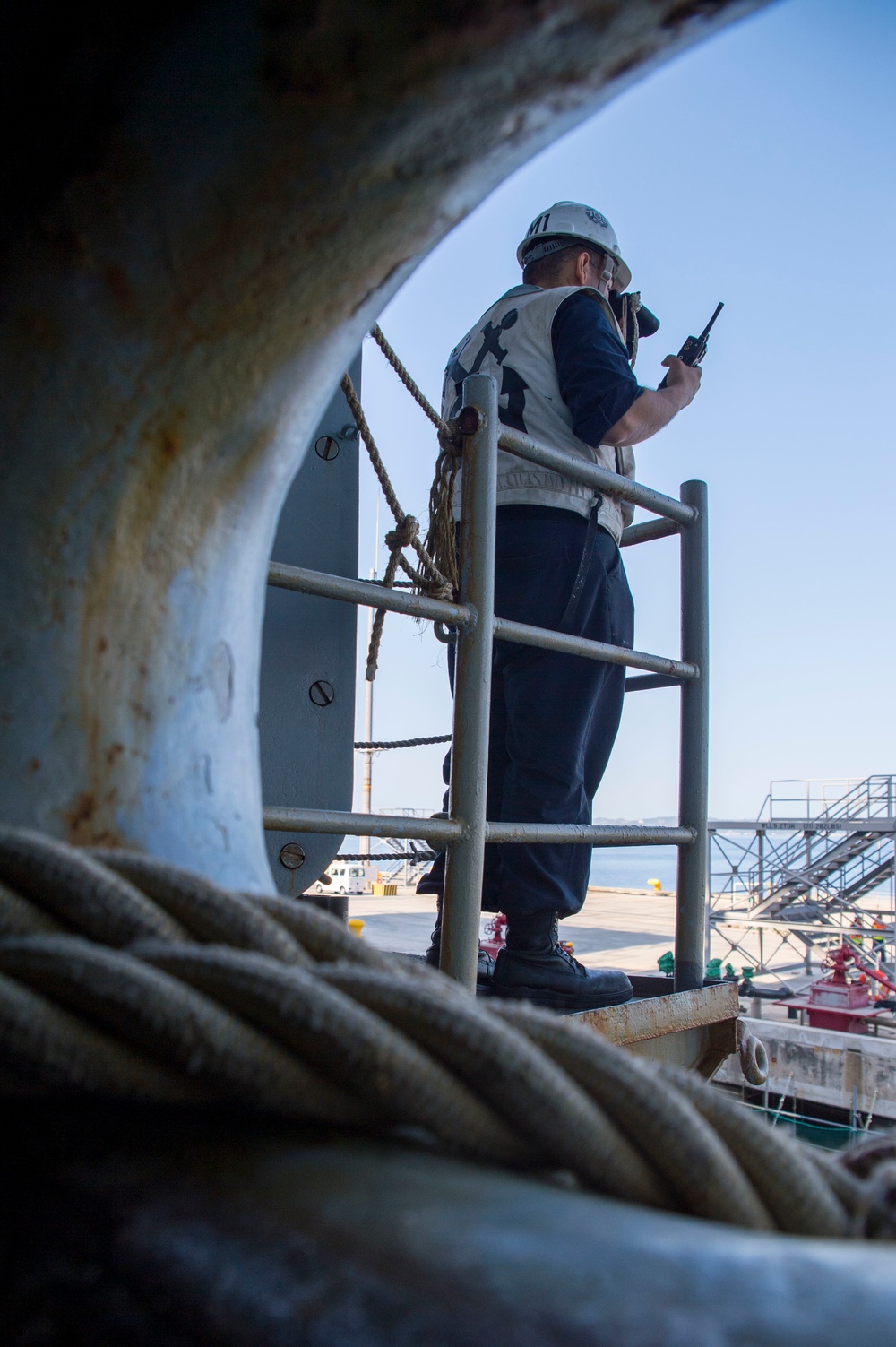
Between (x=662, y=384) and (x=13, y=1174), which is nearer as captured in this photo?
(x=13, y=1174)

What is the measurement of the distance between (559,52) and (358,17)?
0.29 ft

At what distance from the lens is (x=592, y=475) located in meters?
1.90

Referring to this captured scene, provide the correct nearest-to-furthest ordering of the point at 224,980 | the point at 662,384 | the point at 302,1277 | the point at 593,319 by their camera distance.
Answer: the point at 302,1277, the point at 224,980, the point at 593,319, the point at 662,384

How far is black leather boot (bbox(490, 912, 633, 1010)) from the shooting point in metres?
1.82

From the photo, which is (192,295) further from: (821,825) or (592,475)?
(821,825)

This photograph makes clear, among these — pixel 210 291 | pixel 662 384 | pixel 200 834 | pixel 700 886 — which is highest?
pixel 662 384

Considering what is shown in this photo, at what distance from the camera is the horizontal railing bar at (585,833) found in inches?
63.2

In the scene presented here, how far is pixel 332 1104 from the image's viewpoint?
369 mm

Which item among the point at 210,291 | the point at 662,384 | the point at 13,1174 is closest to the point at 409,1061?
the point at 13,1174

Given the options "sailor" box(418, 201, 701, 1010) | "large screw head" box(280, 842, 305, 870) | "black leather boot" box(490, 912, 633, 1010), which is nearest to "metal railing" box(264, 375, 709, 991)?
"sailor" box(418, 201, 701, 1010)

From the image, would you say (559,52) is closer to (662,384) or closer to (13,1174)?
(13,1174)

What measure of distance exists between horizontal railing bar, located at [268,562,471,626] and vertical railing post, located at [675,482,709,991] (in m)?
0.78

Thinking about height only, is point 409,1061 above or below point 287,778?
below

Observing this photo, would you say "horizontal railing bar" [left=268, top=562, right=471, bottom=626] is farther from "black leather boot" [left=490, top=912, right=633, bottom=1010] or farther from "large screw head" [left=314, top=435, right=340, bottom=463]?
"black leather boot" [left=490, top=912, right=633, bottom=1010]
